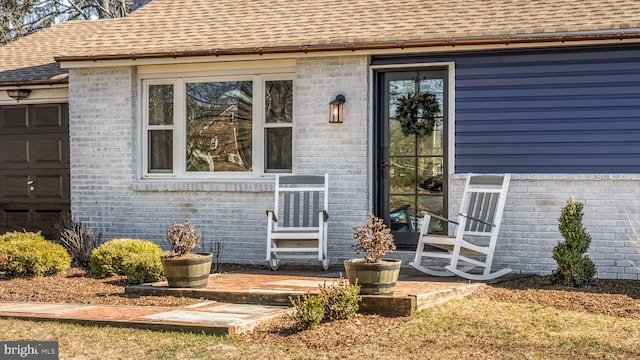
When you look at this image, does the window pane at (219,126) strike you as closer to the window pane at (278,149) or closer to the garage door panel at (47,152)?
the window pane at (278,149)

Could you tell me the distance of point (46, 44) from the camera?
14.4 meters

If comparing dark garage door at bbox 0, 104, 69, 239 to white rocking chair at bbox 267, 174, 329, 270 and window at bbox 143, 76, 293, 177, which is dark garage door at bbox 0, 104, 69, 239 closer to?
window at bbox 143, 76, 293, 177

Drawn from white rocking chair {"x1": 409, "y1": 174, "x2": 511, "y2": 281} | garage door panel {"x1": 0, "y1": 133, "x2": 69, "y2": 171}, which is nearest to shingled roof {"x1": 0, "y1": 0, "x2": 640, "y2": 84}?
garage door panel {"x1": 0, "y1": 133, "x2": 69, "y2": 171}

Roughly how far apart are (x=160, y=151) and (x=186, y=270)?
378 cm

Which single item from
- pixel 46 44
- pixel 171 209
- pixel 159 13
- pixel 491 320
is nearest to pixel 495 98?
pixel 491 320

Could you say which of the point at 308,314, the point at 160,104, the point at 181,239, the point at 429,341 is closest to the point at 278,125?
the point at 160,104

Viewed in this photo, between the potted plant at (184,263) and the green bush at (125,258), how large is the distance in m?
0.64

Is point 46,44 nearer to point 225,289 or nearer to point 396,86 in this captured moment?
point 396,86

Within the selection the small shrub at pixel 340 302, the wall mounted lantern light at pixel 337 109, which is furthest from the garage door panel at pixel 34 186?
the small shrub at pixel 340 302

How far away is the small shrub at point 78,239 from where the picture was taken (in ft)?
34.6

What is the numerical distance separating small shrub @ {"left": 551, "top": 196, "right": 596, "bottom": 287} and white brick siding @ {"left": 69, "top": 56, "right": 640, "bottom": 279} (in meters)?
0.73

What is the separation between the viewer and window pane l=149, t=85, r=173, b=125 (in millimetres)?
11320

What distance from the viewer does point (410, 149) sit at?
10.2 meters

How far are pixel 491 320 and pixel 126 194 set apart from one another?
242 inches
